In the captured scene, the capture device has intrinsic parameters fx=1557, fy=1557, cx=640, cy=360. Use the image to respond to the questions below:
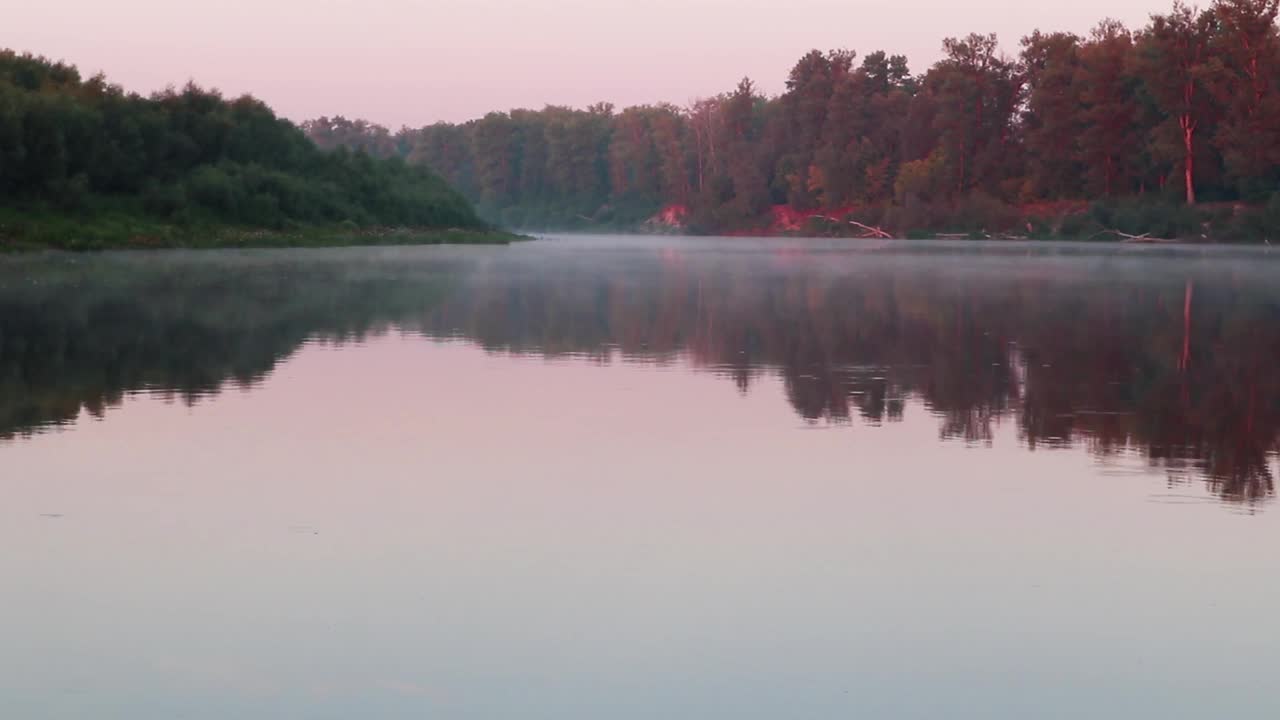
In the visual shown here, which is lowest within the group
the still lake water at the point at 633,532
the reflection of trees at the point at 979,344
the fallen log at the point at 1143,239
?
the fallen log at the point at 1143,239

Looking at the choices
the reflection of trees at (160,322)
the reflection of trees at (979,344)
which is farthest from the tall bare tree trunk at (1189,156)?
the reflection of trees at (160,322)

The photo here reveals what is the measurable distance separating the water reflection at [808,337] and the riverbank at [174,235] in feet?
36.9

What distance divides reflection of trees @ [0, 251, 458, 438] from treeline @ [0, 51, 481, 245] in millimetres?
14893

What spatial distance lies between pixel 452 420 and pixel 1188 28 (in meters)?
93.3

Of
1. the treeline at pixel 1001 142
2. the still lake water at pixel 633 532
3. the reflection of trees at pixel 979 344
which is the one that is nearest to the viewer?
the still lake water at pixel 633 532

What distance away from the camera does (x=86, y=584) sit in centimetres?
625

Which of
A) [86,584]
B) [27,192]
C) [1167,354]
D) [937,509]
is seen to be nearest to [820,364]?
[1167,354]

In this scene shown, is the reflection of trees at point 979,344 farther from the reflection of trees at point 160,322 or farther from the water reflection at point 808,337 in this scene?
the reflection of trees at point 160,322

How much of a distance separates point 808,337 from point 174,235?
44.6m

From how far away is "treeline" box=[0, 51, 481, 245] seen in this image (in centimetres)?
5400

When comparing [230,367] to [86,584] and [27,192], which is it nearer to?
[86,584]

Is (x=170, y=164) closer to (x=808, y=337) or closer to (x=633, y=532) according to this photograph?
(x=808, y=337)

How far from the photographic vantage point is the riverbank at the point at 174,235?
1939 inches

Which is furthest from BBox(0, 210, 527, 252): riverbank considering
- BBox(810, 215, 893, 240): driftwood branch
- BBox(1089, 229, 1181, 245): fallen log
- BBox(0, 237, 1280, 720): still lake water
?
BBox(810, 215, 893, 240): driftwood branch
